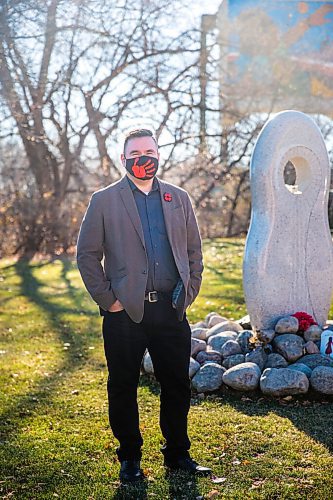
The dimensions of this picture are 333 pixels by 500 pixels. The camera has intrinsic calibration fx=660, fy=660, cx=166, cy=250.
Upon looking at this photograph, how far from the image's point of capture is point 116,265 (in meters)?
3.96

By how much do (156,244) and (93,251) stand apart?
0.38 m

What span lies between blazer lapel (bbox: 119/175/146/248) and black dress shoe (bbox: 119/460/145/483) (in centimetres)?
137

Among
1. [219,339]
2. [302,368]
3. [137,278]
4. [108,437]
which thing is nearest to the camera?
[137,278]

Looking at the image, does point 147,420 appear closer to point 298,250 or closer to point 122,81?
point 298,250

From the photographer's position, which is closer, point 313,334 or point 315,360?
point 315,360

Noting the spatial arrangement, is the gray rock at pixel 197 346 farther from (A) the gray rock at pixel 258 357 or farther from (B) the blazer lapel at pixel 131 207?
(B) the blazer lapel at pixel 131 207

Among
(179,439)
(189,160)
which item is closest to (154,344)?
(179,439)

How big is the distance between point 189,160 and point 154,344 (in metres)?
18.0

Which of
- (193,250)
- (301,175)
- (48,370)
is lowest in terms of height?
(48,370)

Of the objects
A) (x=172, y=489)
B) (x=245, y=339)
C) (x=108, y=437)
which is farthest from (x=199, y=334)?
(x=172, y=489)

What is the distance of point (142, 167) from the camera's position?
155 inches

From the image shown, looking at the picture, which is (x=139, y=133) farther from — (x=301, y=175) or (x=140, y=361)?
(x=301, y=175)

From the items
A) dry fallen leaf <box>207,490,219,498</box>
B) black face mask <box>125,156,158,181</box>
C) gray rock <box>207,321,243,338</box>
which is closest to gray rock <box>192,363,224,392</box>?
gray rock <box>207,321,243,338</box>

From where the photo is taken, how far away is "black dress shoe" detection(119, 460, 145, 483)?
13.4 ft
